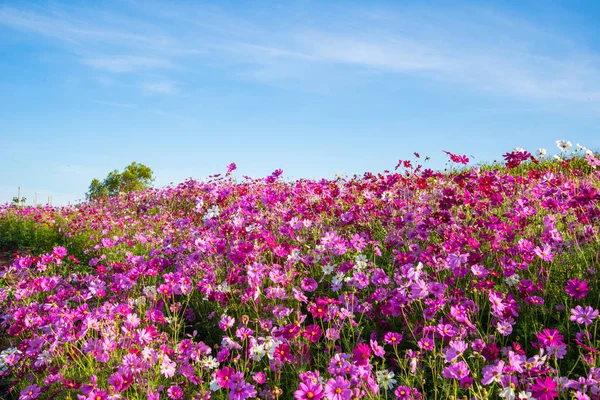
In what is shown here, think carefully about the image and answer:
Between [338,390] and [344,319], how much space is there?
134 cm

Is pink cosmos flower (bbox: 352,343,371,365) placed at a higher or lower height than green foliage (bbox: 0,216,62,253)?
higher

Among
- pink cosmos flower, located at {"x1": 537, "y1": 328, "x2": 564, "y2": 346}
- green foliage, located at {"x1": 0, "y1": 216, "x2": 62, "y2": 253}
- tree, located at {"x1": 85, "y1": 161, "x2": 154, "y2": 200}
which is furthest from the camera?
tree, located at {"x1": 85, "y1": 161, "x2": 154, "y2": 200}

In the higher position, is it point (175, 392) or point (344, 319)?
point (344, 319)

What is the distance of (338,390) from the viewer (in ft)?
7.69

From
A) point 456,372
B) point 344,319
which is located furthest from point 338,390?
point 344,319

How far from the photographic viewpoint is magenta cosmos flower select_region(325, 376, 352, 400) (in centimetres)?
233

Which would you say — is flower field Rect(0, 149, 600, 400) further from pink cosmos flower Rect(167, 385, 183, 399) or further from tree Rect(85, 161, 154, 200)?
tree Rect(85, 161, 154, 200)

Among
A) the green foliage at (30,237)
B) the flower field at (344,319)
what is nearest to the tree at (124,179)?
the green foliage at (30,237)

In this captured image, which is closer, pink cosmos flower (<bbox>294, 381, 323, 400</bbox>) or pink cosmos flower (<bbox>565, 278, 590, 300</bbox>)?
pink cosmos flower (<bbox>294, 381, 323, 400</bbox>)

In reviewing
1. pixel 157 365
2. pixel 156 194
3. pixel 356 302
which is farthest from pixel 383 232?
pixel 156 194

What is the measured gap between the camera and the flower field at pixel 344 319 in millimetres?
2719

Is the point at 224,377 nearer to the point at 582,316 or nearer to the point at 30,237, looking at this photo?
the point at 582,316

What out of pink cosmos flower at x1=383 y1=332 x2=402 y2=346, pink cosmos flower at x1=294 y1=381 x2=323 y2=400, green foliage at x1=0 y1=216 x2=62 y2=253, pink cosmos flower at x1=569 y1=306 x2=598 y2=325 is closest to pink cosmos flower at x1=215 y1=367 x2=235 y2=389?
pink cosmos flower at x1=294 y1=381 x2=323 y2=400

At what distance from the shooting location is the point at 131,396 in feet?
9.89
